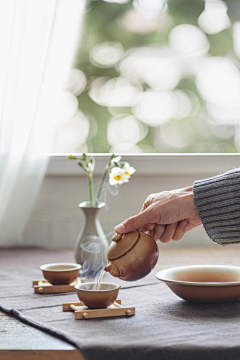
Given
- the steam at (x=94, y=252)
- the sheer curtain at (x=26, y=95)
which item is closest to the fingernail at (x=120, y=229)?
the steam at (x=94, y=252)

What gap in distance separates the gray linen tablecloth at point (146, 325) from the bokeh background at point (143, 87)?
1.10 metres

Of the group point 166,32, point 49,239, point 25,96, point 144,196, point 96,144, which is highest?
point 166,32

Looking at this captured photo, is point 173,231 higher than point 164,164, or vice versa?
point 164,164

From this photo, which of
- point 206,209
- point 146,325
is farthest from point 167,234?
point 146,325

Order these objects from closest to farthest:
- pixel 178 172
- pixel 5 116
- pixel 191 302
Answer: pixel 191 302 → pixel 5 116 → pixel 178 172

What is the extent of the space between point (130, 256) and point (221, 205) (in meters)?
0.24

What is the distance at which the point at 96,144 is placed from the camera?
217cm

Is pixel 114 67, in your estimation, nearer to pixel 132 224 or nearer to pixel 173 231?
pixel 173 231

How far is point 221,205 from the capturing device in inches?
40.4

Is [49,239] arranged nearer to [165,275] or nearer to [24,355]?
[165,275]

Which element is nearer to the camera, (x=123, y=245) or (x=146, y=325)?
(x=146, y=325)

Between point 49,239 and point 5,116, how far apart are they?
1.78 ft

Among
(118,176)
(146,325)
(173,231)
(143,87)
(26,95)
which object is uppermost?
A: (143,87)

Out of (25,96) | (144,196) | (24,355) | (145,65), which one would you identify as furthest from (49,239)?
(24,355)
